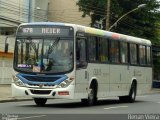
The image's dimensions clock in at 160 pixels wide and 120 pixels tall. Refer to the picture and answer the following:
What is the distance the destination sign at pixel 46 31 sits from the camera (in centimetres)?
2072

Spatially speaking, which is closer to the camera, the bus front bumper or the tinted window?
the bus front bumper

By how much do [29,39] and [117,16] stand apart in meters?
35.6

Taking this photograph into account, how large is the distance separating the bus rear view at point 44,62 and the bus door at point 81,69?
0.40 meters

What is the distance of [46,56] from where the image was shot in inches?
803

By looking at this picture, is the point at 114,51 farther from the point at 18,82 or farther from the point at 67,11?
the point at 67,11

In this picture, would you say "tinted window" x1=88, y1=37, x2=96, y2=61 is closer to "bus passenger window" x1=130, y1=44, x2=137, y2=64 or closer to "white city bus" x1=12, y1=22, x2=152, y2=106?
"white city bus" x1=12, y1=22, x2=152, y2=106

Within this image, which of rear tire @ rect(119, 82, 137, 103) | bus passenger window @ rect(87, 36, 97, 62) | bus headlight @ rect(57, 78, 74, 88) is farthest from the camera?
rear tire @ rect(119, 82, 137, 103)

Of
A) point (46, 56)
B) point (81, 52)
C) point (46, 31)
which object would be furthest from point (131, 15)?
point (46, 56)

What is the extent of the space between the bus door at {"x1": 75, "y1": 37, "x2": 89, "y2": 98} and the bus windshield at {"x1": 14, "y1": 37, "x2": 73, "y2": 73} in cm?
46

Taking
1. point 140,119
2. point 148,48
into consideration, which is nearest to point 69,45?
point 140,119

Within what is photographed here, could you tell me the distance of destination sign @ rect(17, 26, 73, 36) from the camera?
68.0 ft

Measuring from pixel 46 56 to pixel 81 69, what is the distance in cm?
158

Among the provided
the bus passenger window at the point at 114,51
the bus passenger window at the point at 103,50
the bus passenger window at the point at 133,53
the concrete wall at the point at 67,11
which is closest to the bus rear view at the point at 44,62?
the bus passenger window at the point at 103,50

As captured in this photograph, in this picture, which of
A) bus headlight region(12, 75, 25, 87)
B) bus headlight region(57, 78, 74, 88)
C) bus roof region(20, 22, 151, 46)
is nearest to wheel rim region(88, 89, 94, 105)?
bus headlight region(57, 78, 74, 88)
